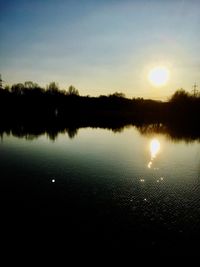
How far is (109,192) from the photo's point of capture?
2870cm

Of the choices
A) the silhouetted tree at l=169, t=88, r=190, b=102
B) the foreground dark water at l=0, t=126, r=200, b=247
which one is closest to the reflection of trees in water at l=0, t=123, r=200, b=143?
the foreground dark water at l=0, t=126, r=200, b=247

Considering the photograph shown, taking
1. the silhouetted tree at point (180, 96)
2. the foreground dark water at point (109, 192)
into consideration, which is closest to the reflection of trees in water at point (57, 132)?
the foreground dark water at point (109, 192)

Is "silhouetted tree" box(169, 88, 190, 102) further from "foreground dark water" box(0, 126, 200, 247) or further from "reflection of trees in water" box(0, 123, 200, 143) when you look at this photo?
"foreground dark water" box(0, 126, 200, 247)

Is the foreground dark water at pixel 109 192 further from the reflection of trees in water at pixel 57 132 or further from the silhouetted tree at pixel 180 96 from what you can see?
the silhouetted tree at pixel 180 96

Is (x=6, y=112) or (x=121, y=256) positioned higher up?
(x=6, y=112)

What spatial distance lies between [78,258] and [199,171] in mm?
27310

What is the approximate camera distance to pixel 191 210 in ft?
82.1

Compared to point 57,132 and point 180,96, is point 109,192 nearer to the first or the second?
point 57,132

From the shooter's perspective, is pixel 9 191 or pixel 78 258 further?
pixel 9 191

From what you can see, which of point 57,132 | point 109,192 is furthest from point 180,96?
point 109,192

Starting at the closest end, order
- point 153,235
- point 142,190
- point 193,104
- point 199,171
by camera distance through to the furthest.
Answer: point 153,235 < point 142,190 < point 199,171 < point 193,104

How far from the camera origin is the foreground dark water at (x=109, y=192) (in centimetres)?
2103

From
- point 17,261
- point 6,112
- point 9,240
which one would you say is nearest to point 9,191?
point 9,240

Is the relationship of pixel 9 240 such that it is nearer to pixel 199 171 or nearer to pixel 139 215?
pixel 139 215
